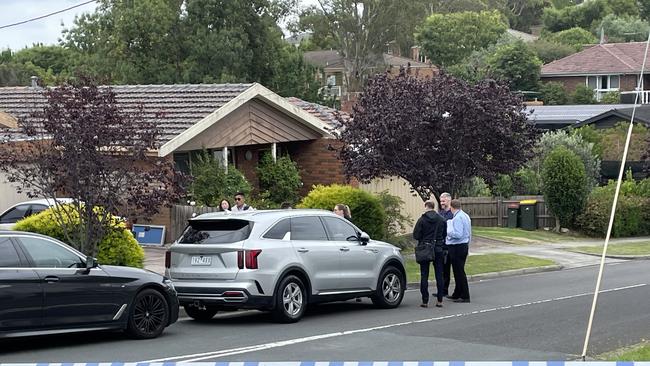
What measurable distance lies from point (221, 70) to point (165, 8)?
3.94 m

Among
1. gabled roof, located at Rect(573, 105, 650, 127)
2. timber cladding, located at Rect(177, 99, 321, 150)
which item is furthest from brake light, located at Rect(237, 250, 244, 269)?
gabled roof, located at Rect(573, 105, 650, 127)

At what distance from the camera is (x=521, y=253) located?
2961 cm

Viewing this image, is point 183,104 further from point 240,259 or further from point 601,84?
point 601,84

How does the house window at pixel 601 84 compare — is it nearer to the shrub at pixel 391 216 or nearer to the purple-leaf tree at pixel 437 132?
the shrub at pixel 391 216

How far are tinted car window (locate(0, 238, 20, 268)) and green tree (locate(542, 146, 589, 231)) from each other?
27.3 m

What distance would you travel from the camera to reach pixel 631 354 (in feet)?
38.8

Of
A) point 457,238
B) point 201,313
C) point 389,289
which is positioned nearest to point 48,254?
point 201,313

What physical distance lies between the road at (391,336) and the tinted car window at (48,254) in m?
1.03

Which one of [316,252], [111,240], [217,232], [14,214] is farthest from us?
[14,214]

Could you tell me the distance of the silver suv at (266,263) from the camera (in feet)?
49.3

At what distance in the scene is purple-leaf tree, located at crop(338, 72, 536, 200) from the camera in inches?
942

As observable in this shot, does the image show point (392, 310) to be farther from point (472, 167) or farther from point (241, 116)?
point (241, 116)

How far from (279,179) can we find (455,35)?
194 ft

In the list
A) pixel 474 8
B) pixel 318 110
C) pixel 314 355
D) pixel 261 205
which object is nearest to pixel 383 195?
A: pixel 261 205
